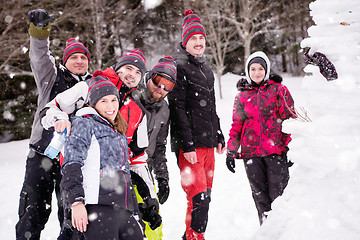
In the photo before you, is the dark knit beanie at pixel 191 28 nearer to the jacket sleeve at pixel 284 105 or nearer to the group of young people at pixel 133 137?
the group of young people at pixel 133 137

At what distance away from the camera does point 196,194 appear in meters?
3.37

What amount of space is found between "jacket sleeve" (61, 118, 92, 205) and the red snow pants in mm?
1505

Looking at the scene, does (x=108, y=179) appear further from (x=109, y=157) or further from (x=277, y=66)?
(x=277, y=66)

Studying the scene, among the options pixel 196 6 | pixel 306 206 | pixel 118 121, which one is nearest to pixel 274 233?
pixel 306 206

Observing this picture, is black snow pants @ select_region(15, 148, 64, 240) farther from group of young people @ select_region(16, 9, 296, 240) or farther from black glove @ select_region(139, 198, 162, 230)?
Result: black glove @ select_region(139, 198, 162, 230)

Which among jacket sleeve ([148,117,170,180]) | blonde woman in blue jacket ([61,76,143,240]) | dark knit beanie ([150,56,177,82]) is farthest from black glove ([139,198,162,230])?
dark knit beanie ([150,56,177,82])

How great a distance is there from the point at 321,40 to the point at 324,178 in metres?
1.18

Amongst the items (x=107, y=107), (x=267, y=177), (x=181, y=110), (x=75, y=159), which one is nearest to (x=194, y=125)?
(x=181, y=110)

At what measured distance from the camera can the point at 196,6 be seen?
57.5 feet

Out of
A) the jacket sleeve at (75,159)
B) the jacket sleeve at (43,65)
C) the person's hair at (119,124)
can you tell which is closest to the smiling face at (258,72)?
the person's hair at (119,124)

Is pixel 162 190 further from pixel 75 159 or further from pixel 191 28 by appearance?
pixel 191 28

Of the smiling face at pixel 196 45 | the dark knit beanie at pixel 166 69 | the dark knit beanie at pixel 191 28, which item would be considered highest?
the dark knit beanie at pixel 191 28

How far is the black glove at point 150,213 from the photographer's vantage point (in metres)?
2.74

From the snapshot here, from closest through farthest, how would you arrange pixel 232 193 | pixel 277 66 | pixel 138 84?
pixel 138 84, pixel 232 193, pixel 277 66
